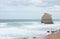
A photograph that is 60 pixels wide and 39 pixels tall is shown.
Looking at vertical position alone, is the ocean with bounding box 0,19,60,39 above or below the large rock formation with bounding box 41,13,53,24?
below

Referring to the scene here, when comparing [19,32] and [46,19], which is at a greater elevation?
[46,19]

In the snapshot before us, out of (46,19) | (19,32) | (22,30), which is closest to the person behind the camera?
(19,32)

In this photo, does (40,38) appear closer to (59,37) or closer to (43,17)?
(59,37)

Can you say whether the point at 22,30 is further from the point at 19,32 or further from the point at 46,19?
the point at 46,19

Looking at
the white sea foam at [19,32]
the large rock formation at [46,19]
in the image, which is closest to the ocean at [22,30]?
the white sea foam at [19,32]

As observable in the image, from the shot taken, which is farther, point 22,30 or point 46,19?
point 46,19

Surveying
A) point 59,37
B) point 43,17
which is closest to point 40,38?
point 59,37

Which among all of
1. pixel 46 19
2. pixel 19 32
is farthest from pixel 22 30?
pixel 46 19

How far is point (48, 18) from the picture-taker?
11.9 m

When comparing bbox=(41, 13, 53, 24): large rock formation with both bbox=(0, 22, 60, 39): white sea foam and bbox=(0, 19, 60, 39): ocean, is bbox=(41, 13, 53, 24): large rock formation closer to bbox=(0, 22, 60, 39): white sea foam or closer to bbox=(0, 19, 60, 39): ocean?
bbox=(0, 19, 60, 39): ocean

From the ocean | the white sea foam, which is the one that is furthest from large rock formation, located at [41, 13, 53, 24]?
the white sea foam

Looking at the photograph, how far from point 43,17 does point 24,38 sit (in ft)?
18.6

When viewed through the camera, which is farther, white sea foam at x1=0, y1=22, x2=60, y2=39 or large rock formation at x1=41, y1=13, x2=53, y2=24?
large rock formation at x1=41, y1=13, x2=53, y2=24

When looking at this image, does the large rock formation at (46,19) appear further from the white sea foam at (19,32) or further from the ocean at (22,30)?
the white sea foam at (19,32)
